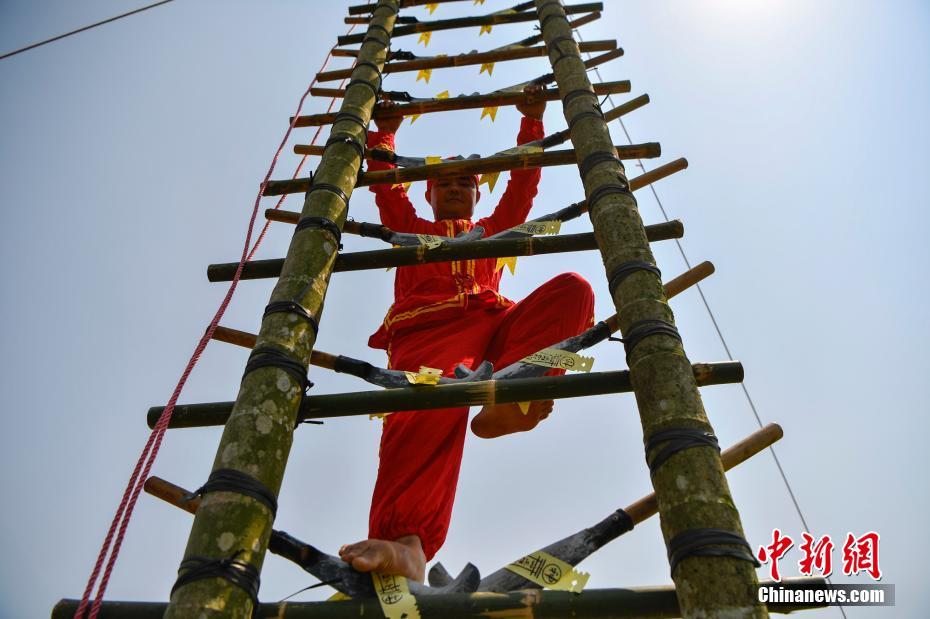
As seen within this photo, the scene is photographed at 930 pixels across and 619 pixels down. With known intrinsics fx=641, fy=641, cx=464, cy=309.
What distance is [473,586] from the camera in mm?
1361

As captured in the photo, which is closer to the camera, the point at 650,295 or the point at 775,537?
the point at 650,295

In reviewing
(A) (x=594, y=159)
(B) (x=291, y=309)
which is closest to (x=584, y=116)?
(A) (x=594, y=159)

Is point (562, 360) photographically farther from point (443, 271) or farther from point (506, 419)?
point (443, 271)

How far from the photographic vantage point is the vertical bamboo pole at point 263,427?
1.18 metres

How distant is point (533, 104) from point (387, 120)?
78cm

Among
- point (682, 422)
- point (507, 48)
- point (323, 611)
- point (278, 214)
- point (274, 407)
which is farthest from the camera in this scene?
point (507, 48)

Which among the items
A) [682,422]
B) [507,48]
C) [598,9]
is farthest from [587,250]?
[598,9]

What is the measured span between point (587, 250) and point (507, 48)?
212cm

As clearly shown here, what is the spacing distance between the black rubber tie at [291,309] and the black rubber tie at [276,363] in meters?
0.15

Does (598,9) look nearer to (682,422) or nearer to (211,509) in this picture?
(682,422)

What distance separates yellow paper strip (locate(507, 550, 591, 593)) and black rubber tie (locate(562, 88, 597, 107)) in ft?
6.32

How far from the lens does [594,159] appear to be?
2279mm

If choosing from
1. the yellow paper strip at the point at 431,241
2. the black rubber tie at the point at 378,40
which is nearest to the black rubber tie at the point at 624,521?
the yellow paper strip at the point at 431,241

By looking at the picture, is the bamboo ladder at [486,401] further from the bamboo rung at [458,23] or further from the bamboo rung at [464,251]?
the bamboo rung at [458,23]
